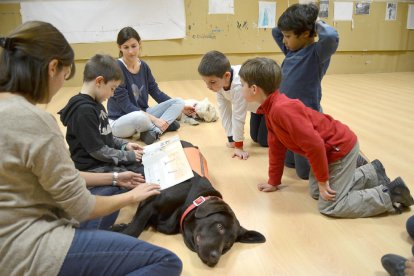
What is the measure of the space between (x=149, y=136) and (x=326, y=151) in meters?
1.37

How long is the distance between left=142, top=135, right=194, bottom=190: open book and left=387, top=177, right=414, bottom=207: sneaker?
85 centimetres

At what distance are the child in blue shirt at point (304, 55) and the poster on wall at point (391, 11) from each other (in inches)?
168

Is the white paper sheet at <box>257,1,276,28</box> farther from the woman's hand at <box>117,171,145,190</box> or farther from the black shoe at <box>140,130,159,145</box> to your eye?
the woman's hand at <box>117,171,145,190</box>

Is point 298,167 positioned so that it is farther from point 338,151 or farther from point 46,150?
point 46,150

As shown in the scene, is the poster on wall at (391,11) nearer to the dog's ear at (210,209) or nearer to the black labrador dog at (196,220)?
the black labrador dog at (196,220)

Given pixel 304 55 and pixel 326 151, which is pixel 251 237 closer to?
pixel 326 151

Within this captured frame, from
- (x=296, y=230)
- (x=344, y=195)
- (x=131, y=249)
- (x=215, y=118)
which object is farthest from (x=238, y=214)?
(x=215, y=118)

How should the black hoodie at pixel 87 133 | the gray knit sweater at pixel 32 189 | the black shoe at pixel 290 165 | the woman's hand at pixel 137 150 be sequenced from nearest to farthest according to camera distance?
1. the gray knit sweater at pixel 32 189
2. the black hoodie at pixel 87 133
3. the woman's hand at pixel 137 150
4. the black shoe at pixel 290 165

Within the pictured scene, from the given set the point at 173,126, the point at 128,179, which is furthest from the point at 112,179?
the point at 173,126

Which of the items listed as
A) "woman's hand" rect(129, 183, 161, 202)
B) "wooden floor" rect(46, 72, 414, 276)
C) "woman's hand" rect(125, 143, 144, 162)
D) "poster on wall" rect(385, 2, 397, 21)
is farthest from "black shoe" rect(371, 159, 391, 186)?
"poster on wall" rect(385, 2, 397, 21)

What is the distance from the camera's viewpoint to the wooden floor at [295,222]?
1.25m

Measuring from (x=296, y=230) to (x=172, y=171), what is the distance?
22.4 inches

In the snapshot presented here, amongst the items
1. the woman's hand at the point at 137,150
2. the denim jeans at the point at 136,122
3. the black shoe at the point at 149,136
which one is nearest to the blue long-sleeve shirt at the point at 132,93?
the denim jeans at the point at 136,122

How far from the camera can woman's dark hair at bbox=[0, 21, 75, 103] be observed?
862mm
